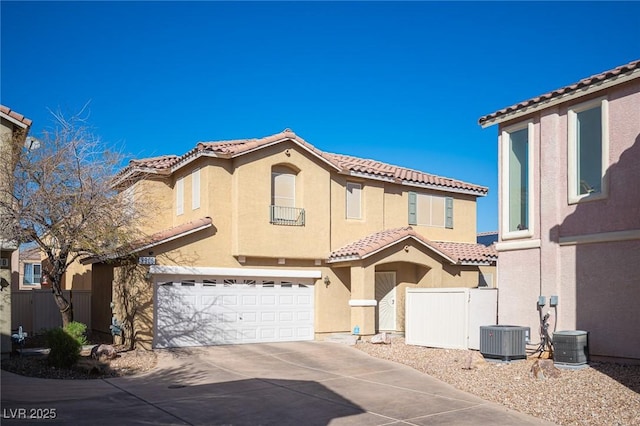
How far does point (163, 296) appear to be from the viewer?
61.7ft

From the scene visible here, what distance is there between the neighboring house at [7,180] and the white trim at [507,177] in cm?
1297

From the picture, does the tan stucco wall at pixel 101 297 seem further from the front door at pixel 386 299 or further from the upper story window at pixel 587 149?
the upper story window at pixel 587 149

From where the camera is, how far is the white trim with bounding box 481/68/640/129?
44.4 ft

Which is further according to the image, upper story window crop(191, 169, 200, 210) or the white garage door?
upper story window crop(191, 169, 200, 210)

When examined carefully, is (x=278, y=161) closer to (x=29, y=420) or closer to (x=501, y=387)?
(x=501, y=387)

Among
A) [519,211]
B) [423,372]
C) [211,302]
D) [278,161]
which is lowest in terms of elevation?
[423,372]

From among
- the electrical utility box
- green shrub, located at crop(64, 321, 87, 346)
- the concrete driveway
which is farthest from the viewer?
green shrub, located at crop(64, 321, 87, 346)

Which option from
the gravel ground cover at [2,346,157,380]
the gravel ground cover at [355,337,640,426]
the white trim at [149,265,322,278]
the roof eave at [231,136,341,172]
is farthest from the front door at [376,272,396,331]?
the gravel ground cover at [2,346,157,380]

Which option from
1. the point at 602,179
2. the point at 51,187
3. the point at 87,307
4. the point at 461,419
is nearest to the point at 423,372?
the point at 461,419

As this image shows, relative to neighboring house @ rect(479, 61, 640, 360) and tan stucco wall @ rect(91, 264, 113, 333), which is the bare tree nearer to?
tan stucco wall @ rect(91, 264, 113, 333)

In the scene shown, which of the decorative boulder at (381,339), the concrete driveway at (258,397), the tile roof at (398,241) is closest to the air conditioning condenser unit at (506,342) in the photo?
the concrete driveway at (258,397)

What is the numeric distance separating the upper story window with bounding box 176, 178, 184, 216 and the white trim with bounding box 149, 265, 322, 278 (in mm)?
3412

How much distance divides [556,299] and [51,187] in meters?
13.0

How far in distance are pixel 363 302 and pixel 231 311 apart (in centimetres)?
448
